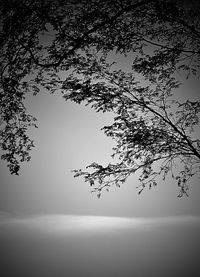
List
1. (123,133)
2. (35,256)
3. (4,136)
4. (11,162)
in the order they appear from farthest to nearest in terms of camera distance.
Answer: (35,256) < (123,133) < (4,136) < (11,162)

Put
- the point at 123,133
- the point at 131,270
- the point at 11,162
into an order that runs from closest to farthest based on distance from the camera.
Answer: the point at 11,162
the point at 123,133
the point at 131,270

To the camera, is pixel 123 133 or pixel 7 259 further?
pixel 7 259

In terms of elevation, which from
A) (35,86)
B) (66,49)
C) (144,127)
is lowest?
(144,127)

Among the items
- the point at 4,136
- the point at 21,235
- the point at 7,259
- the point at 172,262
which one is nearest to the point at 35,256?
the point at 7,259

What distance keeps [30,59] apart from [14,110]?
94cm

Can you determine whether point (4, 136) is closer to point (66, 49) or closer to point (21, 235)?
point (66, 49)

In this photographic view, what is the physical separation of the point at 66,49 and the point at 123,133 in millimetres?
1879

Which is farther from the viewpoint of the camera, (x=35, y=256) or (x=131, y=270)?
(x=35, y=256)

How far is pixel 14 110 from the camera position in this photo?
4383 millimetres

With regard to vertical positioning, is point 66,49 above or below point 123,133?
above

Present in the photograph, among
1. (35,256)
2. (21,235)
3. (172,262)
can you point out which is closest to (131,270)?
(172,262)

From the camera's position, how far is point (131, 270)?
79750 millimetres

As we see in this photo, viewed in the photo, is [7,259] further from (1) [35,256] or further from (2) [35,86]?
(2) [35,86]

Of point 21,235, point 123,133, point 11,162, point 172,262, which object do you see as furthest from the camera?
point 21,235
